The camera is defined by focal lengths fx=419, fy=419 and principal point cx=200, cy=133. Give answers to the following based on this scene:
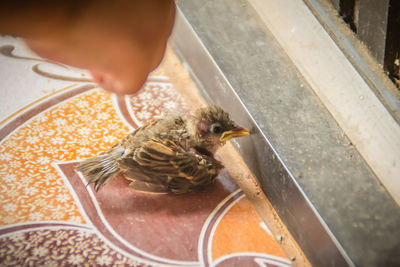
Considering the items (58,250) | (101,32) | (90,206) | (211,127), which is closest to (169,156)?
(211,127)

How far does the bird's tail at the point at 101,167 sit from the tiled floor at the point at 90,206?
56 mm

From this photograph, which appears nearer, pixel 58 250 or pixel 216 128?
pixel 58 250

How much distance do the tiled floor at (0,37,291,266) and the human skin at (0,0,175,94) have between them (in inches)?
31.3

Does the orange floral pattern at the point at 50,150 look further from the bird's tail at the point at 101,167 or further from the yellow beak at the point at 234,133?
the yellow beak at the point at 234,133

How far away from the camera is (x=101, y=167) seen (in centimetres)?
139

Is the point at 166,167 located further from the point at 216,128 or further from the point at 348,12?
the point at 348,12

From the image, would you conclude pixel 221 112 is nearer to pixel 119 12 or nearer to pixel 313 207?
pixel 313 207

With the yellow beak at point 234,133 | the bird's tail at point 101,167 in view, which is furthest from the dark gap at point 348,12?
the bird's tail at point 101,167

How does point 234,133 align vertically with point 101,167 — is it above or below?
below

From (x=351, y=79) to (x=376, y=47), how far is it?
5.0 inches

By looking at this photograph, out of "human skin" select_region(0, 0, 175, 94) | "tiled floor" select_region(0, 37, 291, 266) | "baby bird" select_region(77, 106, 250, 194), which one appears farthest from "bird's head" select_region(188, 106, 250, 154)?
"human skin" select_region(0, 0, 175, 94)

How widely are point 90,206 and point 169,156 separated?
31 centimetres

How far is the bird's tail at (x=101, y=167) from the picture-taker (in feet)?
4.51

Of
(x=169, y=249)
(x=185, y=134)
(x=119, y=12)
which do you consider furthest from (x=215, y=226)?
(x=119, y=12)
